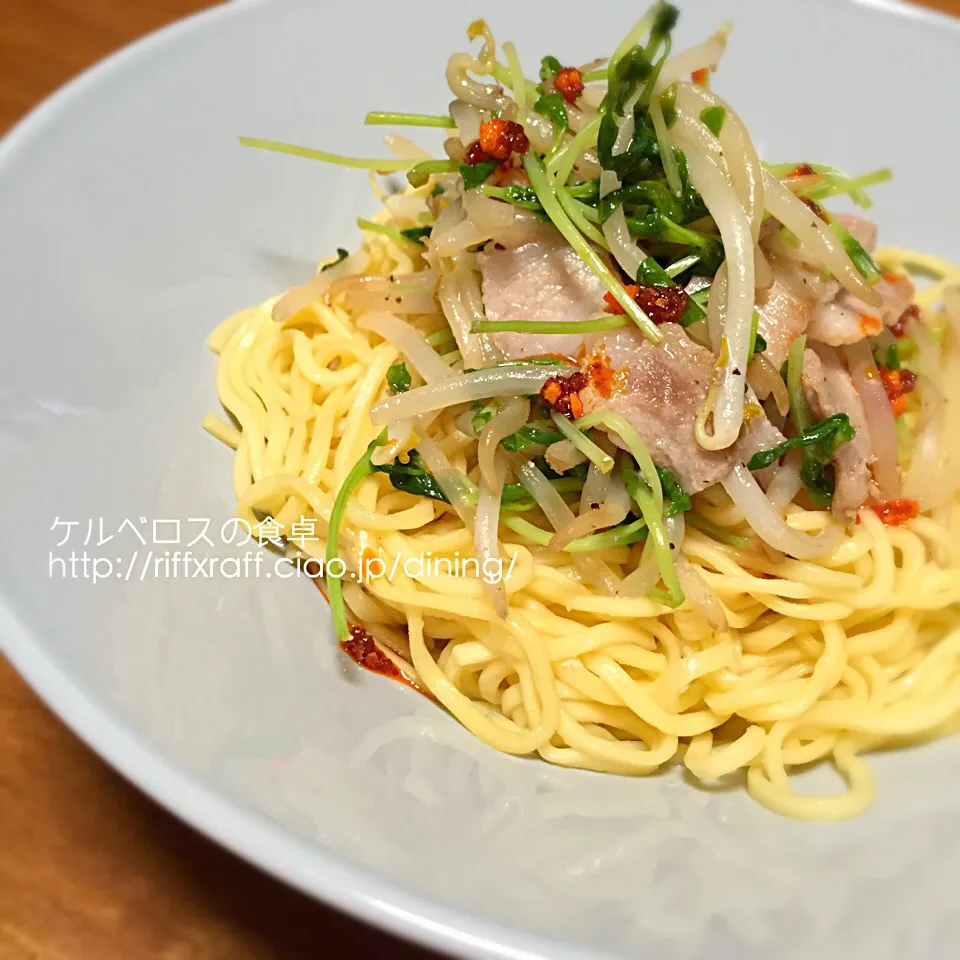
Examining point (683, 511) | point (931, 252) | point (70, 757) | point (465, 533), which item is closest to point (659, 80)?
point (683, 511)

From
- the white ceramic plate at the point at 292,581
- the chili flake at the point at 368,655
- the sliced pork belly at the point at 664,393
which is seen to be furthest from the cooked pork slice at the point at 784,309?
the chili flake at the point at 368,655

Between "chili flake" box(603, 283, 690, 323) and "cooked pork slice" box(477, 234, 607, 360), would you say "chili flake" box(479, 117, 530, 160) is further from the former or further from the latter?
"chili flake" box(603, 283, 690, 323)

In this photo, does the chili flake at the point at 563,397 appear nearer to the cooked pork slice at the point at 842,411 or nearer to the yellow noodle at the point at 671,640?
the yellow noodle at the point at 671,640

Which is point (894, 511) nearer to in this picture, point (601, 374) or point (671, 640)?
point (671, 640)

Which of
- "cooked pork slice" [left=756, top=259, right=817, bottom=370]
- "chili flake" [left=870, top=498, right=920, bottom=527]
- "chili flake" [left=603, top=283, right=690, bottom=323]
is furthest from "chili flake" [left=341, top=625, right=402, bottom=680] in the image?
"chili flake" [left=870, top=498, right=920, bottom=527]

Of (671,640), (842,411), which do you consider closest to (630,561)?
(671,640)
